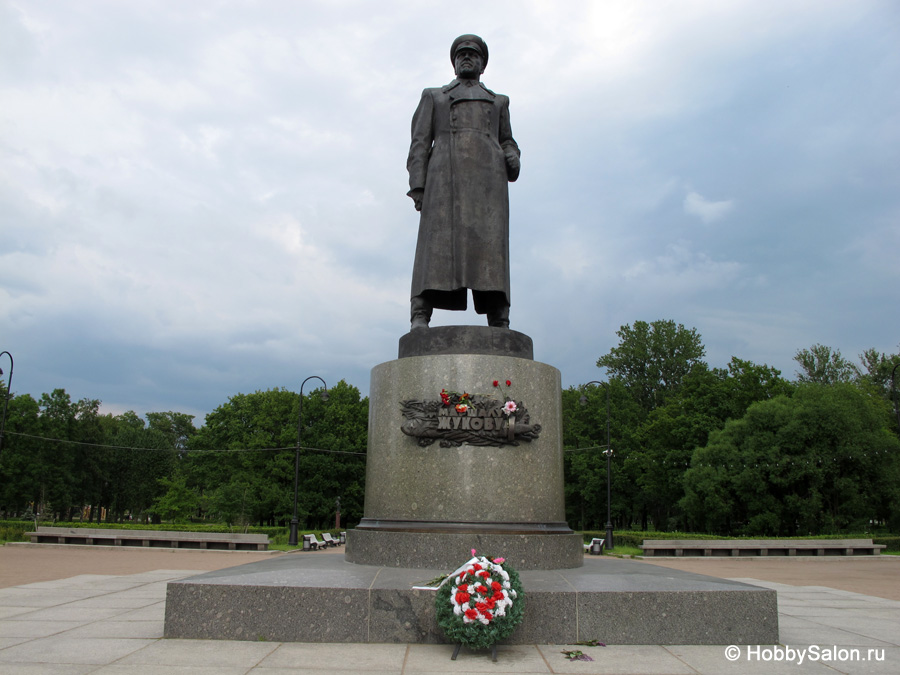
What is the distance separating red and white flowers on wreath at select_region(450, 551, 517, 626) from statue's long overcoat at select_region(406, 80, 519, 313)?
166 inches

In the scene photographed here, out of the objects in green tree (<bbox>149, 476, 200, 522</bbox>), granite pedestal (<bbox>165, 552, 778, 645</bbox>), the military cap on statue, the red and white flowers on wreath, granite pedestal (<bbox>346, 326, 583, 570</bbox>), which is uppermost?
the military cap on statue

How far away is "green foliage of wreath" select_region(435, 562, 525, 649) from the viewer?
495cm

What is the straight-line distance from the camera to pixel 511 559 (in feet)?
22.1

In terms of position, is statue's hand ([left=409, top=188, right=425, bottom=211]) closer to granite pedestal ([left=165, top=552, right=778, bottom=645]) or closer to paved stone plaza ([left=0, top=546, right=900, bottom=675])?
granite pedestal ([left=165, top=552, right=778, bottom=645])

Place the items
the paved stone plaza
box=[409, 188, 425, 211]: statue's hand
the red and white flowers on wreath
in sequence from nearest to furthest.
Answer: the paved stone plaza
the red and white flowers on wreath
box=[409, 188, 425, 211]: statue's hand

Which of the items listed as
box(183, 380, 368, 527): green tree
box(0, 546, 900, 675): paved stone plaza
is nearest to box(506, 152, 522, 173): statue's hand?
box(0, 546, 900, 675): paved stone plaza

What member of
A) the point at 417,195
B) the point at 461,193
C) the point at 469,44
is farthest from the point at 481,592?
the point at 469,44

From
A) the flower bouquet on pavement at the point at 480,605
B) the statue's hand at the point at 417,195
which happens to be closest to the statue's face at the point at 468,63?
the statue's hand at the point at 417,195

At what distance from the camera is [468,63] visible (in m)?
8.93

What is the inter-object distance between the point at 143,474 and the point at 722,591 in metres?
65.2
